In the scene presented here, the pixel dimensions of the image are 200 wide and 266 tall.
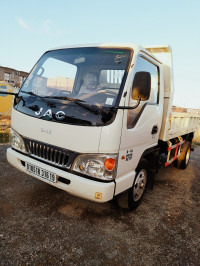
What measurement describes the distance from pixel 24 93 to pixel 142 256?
2562 mm

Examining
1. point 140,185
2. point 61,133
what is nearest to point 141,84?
point 61,133

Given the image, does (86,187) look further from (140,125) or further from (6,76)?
(6,76)

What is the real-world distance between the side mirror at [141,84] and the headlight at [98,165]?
0.80 meters

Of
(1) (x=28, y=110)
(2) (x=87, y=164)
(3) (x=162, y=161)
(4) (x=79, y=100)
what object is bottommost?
(3) (x=162, y=161)

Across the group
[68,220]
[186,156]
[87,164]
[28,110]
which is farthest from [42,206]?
[186,156]

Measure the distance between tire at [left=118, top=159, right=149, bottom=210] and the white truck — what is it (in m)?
0.02

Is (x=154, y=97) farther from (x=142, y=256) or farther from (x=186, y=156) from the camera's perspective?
(x=186, y=156)

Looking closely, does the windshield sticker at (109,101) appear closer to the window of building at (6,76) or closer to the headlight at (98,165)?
the headlight at (98,165)

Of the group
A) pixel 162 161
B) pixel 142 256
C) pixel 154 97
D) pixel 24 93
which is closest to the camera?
pixel 142 256

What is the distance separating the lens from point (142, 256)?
6.85ft

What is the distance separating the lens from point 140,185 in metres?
2.99

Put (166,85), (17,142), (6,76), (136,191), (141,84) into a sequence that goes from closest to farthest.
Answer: (141,84) < (17,142) < (136,191) < (166,85) < (6,76)

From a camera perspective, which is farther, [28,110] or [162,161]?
[162,161]

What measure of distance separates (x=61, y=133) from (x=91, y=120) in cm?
41
